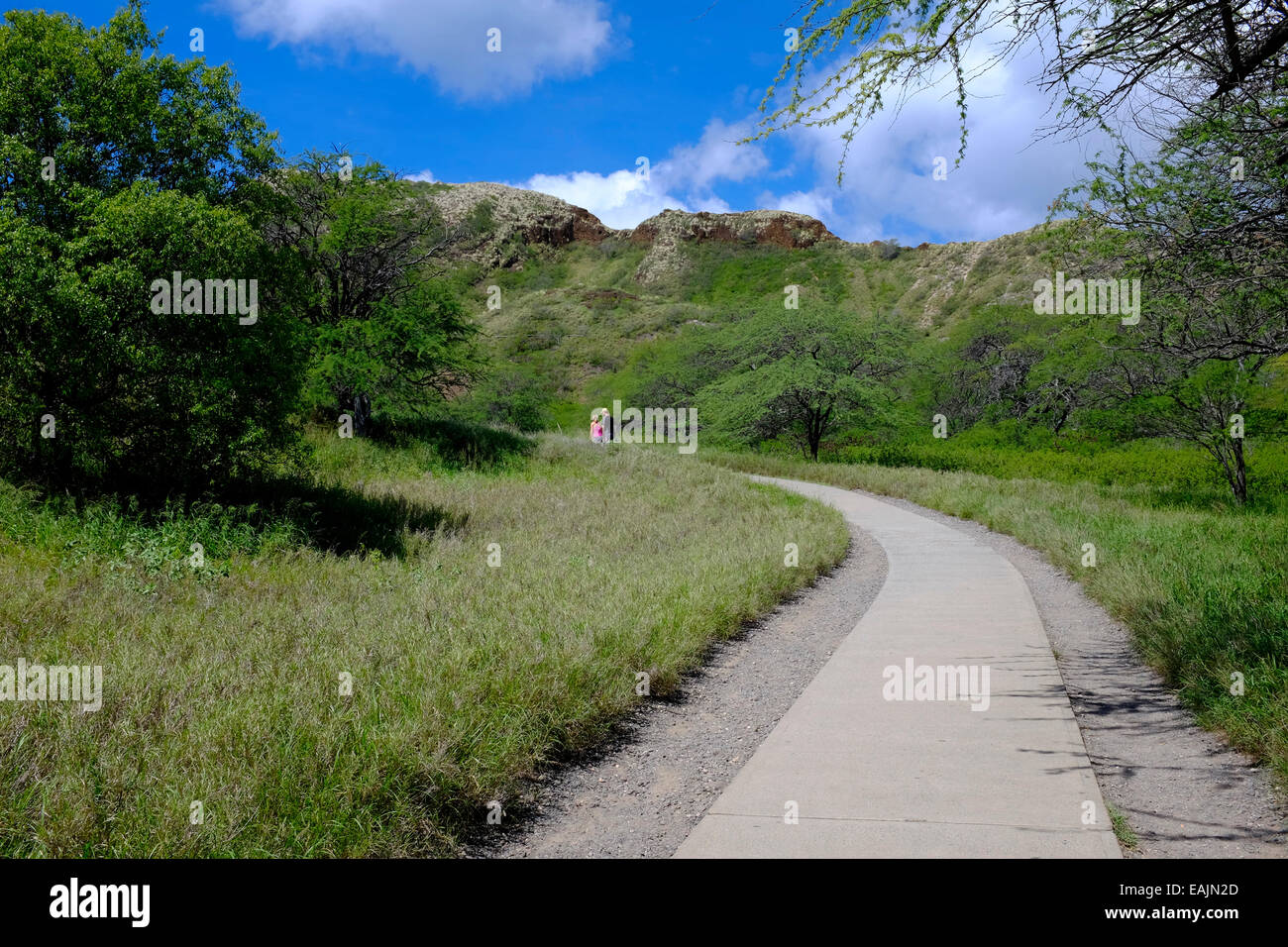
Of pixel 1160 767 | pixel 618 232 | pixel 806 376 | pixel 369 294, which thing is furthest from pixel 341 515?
pixel 618 232

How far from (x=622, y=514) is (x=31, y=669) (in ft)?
32.8

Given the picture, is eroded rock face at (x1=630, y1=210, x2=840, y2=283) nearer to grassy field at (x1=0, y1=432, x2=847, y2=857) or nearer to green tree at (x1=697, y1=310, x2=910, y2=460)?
green tree at (x1=697, y1=310, x2=910, y2=460)

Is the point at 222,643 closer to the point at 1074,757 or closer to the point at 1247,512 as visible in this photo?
the point at 1074,757

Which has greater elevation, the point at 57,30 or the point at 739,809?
the point at 57,30

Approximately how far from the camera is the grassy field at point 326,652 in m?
3.33

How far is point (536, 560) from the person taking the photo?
9.80m

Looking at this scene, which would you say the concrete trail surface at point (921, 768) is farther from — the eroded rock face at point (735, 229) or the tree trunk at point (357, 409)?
the eroded rock face at point (735, 229)

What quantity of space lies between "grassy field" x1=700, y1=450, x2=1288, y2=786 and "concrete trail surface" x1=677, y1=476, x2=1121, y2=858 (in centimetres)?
89

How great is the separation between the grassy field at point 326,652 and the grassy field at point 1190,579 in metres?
3.54

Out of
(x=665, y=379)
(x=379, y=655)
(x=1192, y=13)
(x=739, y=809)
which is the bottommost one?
(x=739, y=809)

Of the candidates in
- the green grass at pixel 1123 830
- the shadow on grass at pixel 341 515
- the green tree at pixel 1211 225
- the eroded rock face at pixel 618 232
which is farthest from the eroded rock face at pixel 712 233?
the green grass at pixel 1123 830

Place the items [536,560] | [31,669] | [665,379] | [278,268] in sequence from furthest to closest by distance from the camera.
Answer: [665,379] < [278,268] < [536,560] < [31,669]

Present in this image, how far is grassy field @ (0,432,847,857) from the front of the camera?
3.33 m
